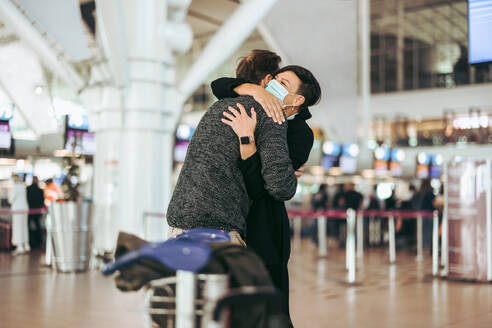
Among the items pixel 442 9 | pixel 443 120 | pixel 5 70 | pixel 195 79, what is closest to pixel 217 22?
pixel 195 79

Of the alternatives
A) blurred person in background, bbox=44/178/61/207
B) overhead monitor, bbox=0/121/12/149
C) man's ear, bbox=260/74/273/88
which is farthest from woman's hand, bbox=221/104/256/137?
blurred person in background, bbox=44/178/61/207

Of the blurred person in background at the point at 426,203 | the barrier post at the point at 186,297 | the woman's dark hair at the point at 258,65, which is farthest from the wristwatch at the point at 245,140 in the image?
the blurred person in background at the point at 426,203

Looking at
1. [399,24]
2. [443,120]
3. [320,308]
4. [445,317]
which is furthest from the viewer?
[399,24]

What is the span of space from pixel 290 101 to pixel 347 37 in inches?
566

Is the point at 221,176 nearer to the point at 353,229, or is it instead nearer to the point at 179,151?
the point at 353,229

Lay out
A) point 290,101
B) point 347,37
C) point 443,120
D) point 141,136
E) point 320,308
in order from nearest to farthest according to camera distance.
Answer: point 290,101 → point 320,308 → point 141,136 → point 347,37 → point 443,120

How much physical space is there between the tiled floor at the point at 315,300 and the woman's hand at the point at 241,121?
→ 177cm

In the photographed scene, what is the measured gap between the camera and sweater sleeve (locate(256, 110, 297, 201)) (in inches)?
84.9

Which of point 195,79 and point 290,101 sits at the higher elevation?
point 195,79

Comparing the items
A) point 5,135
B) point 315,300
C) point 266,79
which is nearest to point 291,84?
point 266,79

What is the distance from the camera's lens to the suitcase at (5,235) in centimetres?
840

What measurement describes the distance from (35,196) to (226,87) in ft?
25.9

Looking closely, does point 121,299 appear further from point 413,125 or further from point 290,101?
point 413,125

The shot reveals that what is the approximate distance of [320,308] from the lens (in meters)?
6.21
